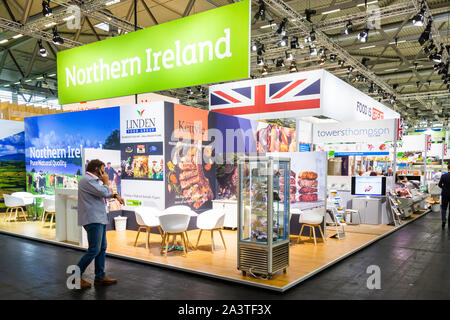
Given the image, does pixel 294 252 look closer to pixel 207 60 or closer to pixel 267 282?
pixel 267 282

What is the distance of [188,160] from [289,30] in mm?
5243

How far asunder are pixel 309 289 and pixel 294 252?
64.0 inches

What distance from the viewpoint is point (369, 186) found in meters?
8.43

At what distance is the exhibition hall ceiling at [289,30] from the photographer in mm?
8844

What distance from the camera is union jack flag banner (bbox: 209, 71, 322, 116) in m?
6.91

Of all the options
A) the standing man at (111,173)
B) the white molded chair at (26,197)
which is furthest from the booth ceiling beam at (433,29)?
the white molded chair at (26,197)

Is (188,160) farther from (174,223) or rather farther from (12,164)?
(12,164)

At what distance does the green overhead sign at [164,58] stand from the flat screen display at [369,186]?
6.05 m

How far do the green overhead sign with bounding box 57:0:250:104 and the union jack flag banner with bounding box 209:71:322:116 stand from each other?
11.9ft

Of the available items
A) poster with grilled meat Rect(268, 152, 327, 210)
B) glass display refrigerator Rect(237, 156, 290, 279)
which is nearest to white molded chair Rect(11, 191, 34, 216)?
poster with grilled meat Rect(268, 152, 327, 210)

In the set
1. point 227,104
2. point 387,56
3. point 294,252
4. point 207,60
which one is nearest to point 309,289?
point 294,252

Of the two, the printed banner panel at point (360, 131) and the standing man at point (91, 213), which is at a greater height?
the printed banner panel at point (360, 131)

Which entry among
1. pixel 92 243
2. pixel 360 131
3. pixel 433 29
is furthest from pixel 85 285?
pixel 433 29

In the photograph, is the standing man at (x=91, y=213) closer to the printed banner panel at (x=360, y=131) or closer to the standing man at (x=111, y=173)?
the standing man at (x=111, y=173)
